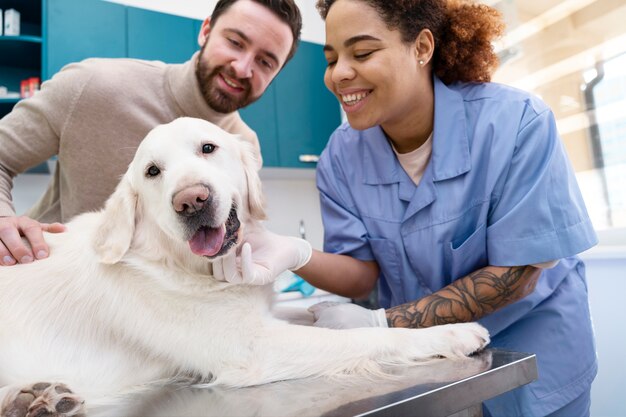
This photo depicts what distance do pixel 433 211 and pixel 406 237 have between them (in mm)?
118

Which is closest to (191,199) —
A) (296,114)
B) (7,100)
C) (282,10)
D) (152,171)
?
(152,171)

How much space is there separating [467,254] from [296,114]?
2.57 meters

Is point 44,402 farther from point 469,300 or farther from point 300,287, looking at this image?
point 300,287

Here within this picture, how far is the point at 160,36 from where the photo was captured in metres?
2.95

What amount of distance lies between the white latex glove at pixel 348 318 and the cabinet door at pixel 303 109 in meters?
2.35

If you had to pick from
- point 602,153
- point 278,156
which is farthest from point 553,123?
point 278,156

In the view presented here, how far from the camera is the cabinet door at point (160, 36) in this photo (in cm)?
286

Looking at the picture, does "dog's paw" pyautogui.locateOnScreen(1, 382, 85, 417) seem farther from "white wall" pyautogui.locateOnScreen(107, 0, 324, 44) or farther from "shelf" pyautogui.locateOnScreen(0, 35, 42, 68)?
"white wall" pyautogui.locateOnScreen(107, 0, 324, 44)

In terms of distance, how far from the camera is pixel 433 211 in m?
1.28

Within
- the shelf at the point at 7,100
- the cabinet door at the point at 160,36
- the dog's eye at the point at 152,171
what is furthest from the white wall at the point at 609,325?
the shelf at the point at 7,100

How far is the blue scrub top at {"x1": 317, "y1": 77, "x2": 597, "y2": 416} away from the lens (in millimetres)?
1125

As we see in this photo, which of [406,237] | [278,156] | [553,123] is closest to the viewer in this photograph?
[553,123]

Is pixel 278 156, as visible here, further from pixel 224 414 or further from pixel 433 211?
pixel 224 414

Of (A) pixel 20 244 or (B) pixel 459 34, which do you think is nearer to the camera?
(A) pixel 20 244
